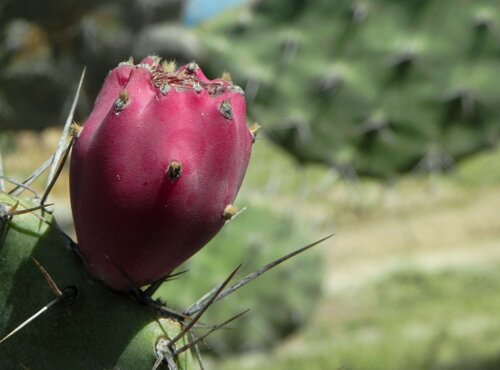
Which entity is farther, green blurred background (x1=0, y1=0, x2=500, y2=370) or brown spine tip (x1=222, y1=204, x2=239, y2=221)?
green blurred background (x1=0, y1=0, x2=500, y2=370)

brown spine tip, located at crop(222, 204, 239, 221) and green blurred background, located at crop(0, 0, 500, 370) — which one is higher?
green blurred background, located at crop(0, 0, 500, 370)

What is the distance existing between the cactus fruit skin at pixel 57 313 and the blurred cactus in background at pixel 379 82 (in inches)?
59.3

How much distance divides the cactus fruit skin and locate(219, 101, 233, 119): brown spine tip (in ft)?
0.58

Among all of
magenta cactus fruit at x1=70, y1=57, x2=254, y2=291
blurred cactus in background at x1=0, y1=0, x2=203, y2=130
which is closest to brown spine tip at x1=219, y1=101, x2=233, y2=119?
magenta cactus fruit at x1=70, y1=57, x2=254, y2=291

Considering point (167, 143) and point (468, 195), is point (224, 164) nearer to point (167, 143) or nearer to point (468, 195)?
point (167, 143)

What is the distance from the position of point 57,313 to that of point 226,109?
0.22 metres

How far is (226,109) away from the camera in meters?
0.62

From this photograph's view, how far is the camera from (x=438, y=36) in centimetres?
211

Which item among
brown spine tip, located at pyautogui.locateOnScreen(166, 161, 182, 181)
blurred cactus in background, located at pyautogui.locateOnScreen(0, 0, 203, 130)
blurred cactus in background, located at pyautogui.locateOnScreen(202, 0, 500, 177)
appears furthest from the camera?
blurred cactus in background, located at pyautogui.locateOnScreen(0, 0, 203, 130)

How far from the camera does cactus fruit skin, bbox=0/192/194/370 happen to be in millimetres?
706

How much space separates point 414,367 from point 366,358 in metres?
0.24

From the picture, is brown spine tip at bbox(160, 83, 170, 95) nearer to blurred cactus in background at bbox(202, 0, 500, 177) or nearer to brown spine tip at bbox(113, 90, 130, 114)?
brown spine tip at bbox(113, 90, 130, 114)

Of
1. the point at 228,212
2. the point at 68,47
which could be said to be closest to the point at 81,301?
the point at 228,212

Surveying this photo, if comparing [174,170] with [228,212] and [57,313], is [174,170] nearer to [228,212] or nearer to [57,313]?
[228,212]
